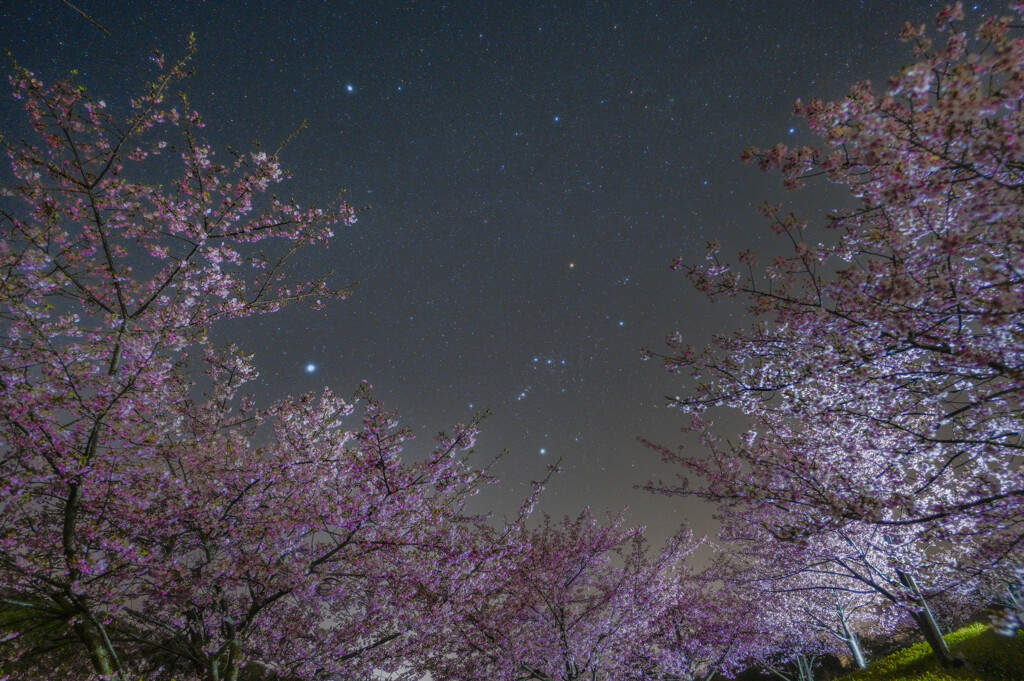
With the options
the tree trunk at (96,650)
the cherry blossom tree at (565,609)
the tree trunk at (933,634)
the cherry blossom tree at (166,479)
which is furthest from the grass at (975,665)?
the tree trunk at (96,650)

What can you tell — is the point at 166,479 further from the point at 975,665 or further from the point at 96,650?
the point at 975,665

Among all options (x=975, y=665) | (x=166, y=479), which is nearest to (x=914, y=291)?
(x=166, y=479)

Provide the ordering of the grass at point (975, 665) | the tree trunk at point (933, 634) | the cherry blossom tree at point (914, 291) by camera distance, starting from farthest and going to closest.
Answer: the tree trunk at point (933, 634)
the grass at point (975, 665)
the cherry blossom tree at point (914, 291)

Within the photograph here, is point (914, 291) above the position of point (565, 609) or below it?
above

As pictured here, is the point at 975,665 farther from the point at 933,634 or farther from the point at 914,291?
the point at 914,291

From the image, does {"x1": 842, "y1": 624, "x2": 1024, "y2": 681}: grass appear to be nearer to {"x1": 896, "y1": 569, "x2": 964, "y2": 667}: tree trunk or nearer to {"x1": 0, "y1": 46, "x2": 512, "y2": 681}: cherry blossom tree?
{"x1": 896, "y1": 569, "x2": 964, "y2": 667}: tree trunk

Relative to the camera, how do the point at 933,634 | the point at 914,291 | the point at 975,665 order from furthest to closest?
1. the point at 933,634
2. the point at 975,665
3. the point at 914,291

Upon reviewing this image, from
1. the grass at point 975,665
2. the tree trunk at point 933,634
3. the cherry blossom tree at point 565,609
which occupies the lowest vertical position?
the grass at point 975,665

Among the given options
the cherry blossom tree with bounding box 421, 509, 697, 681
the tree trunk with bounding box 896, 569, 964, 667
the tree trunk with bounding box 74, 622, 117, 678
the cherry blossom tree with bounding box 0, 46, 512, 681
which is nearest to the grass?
the tree trunk with bounding box 896, 569, 964, 667

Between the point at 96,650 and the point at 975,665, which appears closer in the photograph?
the point at 96,650

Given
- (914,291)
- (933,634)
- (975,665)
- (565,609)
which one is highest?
(914,291)

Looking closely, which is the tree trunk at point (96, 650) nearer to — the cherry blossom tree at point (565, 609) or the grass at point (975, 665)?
the cherry blossom tree at point (565, 609)

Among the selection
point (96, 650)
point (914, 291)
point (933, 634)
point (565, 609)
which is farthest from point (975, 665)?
point (96, 650)

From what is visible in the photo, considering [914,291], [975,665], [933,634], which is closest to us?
[914,291]
